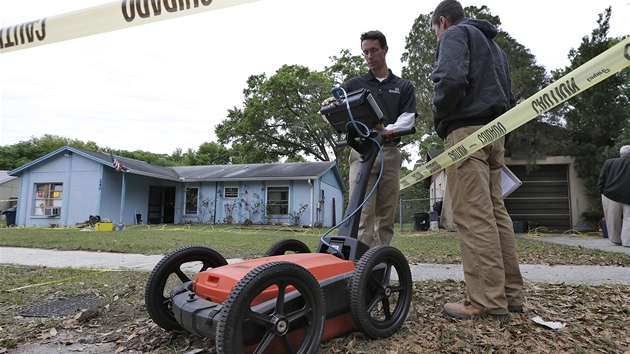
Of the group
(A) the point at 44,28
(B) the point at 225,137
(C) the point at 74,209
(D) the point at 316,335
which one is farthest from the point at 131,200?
(D) the point at 316,335

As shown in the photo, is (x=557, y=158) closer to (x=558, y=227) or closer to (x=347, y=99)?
(x=558, y=227)

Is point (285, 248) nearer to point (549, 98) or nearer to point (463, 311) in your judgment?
point (463, 311)

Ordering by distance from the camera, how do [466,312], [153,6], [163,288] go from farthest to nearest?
1. [153,6]
2. [466,312]
3. [163,288]

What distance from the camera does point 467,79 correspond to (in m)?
2.30

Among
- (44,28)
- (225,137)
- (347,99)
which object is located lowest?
(347,99)

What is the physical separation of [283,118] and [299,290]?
82.7 feet

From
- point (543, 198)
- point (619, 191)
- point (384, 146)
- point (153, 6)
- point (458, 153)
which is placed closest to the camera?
point (458, 153)

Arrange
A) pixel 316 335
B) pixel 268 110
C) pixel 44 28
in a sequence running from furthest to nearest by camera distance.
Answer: pixel 268 110 < pixel 44 28 < pixel 316 335

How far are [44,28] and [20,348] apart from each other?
3.28 m

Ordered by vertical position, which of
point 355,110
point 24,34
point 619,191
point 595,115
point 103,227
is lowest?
point 103,227

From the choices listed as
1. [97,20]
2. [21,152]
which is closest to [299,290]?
[97,20]

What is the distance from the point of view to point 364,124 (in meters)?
2.30

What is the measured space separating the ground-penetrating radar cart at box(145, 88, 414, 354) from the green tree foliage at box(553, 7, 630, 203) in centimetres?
1249

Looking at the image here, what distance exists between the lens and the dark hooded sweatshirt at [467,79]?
214 cm
